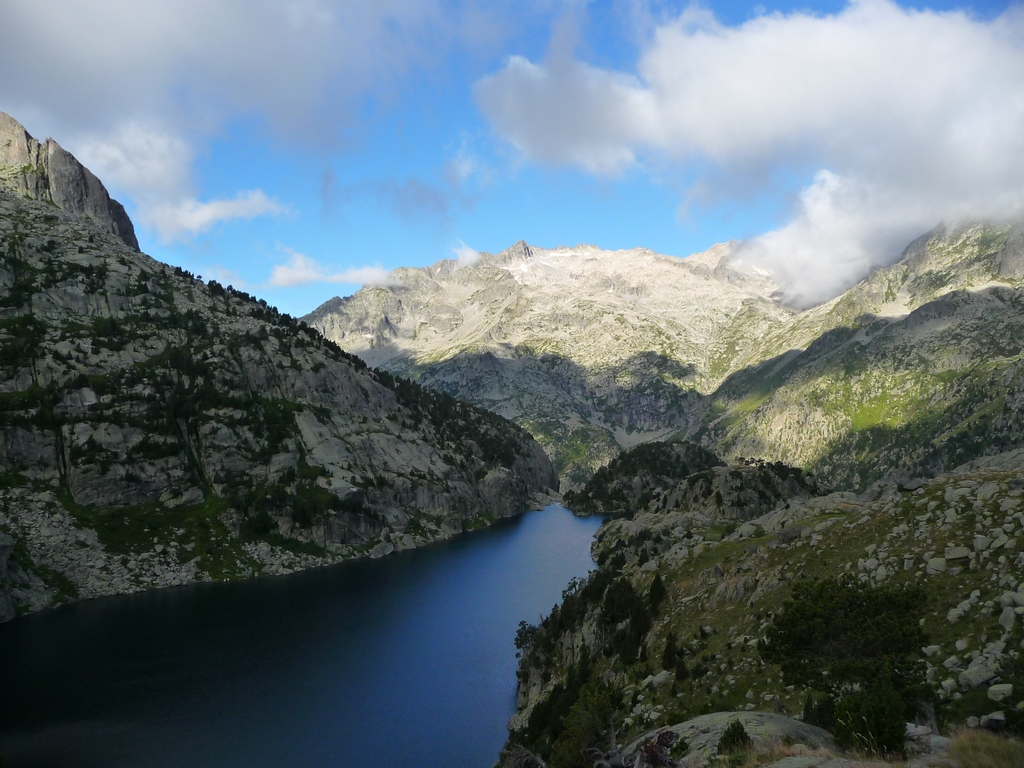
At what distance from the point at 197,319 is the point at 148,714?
14929cm

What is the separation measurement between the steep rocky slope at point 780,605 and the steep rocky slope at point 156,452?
302 feet

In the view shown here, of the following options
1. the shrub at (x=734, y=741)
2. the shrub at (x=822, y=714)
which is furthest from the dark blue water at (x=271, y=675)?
the shrub at (x=734, y=741)

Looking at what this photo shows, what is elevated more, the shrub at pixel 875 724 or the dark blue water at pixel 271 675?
the shrub at pixel 875 724

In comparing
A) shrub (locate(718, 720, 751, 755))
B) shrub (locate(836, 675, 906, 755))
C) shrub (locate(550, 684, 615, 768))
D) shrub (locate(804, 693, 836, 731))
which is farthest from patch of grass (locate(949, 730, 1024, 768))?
shrub (locate(550, 684, 615, 768))

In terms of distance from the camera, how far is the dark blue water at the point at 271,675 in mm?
62812

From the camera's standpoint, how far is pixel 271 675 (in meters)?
81.4

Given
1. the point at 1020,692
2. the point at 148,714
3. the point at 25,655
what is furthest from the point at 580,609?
the point at 25,655

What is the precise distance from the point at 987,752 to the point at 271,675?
8336cm

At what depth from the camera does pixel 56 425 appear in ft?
445

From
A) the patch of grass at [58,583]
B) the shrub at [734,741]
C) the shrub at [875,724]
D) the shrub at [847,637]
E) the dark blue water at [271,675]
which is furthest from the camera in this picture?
the patch of grass at [58,583]

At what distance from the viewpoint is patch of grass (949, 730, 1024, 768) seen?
16047 mm

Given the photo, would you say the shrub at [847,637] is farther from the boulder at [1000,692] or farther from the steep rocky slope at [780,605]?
the boulder at [1000,692]

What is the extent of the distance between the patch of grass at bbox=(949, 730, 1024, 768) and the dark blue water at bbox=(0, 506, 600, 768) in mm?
54049

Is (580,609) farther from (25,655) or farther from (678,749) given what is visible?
(25,655)
